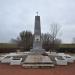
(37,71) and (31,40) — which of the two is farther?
(31,40)

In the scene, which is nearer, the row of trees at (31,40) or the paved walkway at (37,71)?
the paved walkway at (37,71)

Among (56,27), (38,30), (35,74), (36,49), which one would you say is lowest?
(35,74)

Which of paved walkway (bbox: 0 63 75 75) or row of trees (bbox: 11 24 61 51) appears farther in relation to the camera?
row of trees (bbox: 11 24 61 51)

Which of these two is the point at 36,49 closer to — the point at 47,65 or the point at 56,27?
the point at 47,65

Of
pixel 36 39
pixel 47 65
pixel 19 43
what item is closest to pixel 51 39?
pixel 19 43

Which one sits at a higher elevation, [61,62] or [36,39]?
[36,39]

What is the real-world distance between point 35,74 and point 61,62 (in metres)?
6.42

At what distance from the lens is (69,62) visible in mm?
23125

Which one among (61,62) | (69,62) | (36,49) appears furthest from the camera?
(36,49)

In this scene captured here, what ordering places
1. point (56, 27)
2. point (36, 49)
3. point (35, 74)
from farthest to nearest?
point (56, 27), point (36, 49), point (35, 74)

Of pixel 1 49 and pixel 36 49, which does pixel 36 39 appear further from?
pixel 1 49

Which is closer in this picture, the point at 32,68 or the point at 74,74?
the point at 74,74

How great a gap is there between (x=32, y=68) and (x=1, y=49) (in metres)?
25.4

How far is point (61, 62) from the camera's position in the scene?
21.0m
